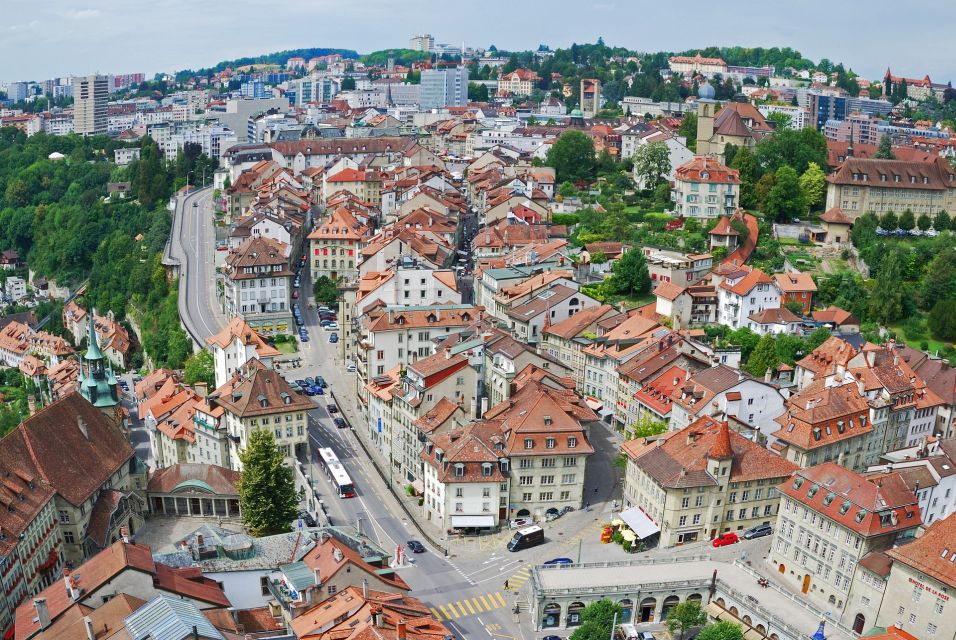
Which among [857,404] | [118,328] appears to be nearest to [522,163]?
[118,328]

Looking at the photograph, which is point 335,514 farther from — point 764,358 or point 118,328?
point 118,328

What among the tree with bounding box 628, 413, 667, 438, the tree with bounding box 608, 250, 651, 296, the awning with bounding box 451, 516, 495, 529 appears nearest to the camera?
the awning with bounding box 451, 516, 495, 529

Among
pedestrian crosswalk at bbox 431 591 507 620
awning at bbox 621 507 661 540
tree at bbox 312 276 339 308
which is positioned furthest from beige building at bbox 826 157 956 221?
pedestrian crosswalk at bbox 431 591 507 620

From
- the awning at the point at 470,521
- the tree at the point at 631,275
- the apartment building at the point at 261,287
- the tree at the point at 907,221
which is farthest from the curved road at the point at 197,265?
the tree at the point at 907,221

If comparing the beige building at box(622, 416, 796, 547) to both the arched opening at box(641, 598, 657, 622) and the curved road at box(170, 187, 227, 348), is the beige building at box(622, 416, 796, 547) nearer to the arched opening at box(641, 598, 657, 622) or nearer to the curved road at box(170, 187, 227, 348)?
the arched opening at box(641, 598, 657, 622)

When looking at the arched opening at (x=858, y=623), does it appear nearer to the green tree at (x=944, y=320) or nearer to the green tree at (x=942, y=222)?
the green tree at (x=944, y=320)

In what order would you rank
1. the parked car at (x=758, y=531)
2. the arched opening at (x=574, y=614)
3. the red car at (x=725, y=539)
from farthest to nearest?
the parked car at (x=758, y=531), the red car at (x=725, y=539), the arched opening at (x=574, y=614)
